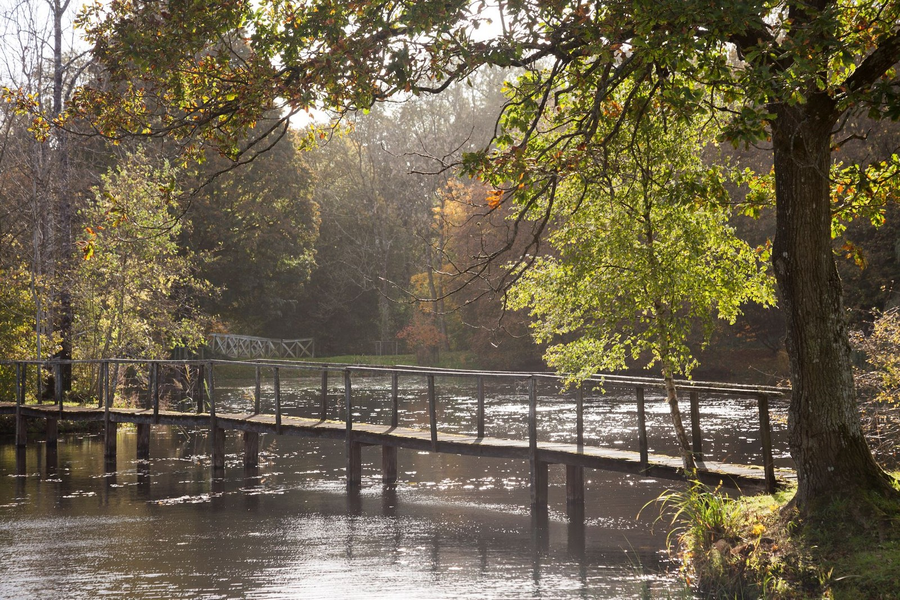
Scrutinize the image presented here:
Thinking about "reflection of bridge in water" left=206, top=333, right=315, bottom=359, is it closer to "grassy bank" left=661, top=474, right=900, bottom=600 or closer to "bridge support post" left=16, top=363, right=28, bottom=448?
"bridge support post" left=16, top=363, right=28, bottom=448

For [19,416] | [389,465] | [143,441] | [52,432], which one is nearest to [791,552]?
[389,465]

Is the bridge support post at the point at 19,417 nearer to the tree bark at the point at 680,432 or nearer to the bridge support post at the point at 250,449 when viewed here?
the bridge support post at the point at 250,449

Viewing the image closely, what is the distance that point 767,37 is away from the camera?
849cm

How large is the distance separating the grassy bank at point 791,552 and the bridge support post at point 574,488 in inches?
152

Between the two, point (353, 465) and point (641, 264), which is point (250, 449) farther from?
point (641, 264)

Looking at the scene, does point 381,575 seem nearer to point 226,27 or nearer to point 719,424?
point 226,27

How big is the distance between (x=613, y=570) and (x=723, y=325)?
26.7 meters

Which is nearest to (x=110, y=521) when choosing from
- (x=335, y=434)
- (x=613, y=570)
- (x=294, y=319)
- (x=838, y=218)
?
(x=335, y=434)

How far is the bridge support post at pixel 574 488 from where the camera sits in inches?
519

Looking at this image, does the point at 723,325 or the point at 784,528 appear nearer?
the point at 784,528

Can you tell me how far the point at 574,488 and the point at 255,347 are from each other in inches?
1338

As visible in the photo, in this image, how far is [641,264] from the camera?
10.7m

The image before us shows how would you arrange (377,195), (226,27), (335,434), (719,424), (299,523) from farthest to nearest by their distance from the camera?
(377,195) → (719,424) → (335,434) → (299,523) → (226,27)

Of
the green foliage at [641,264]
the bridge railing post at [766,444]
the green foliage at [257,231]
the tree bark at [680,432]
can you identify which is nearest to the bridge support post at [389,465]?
the green foliage at [641,264]
